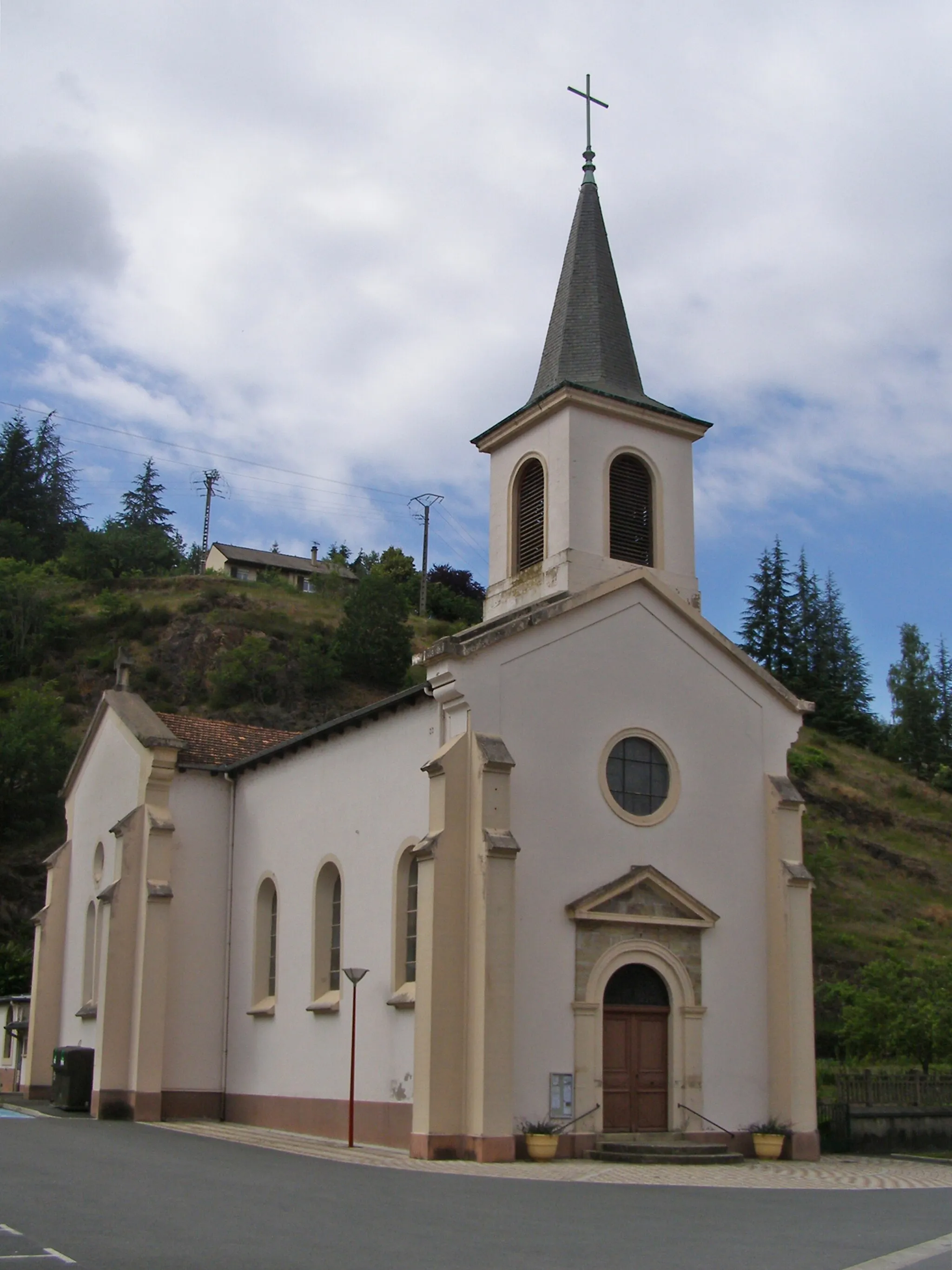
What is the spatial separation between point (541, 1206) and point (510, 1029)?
6284 millimetres

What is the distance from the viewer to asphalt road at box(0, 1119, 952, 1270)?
9688 mm

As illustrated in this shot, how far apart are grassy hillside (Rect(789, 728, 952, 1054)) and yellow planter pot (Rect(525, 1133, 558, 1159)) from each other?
2597 cm

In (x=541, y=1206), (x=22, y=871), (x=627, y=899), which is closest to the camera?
(x=541, y=1206)


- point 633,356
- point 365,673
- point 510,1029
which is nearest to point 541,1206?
point 510,1029

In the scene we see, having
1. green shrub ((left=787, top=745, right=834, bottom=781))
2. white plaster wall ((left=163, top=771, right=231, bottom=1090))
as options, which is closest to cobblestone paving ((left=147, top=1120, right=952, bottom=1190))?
white plaster wall ((left=163, top=771, right=231, bottom=1090))

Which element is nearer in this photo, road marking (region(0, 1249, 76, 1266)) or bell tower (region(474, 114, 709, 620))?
road marking (region(0, 1249, 76, 1266))

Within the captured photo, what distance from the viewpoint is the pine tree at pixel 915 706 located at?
9238 cm

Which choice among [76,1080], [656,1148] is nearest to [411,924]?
[656,1148]

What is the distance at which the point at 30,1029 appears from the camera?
106ft

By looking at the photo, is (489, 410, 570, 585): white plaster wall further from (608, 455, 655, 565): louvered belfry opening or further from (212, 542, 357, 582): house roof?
(212, 542, 357, 582): house roof

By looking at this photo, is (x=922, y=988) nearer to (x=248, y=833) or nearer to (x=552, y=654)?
(x=552, y=654)

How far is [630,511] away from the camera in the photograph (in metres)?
25.5

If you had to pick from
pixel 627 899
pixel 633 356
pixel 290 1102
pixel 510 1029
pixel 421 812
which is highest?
pixel 633 356

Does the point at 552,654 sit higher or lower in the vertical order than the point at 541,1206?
higher
